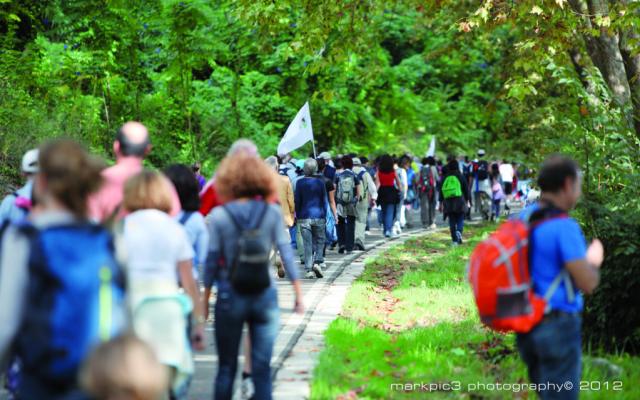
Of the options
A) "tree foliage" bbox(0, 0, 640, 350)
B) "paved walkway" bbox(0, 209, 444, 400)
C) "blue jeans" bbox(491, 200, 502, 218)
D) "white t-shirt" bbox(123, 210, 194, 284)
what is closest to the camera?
"white t-shirt" bbox(123, 210, 194, 284)

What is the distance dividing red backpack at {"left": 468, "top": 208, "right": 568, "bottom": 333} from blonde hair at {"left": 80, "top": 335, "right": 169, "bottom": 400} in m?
2.43

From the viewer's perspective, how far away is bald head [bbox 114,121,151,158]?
643cm

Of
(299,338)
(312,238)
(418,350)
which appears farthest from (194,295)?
(312,238)

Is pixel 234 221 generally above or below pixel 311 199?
→ below

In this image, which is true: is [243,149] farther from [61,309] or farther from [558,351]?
[61,309]

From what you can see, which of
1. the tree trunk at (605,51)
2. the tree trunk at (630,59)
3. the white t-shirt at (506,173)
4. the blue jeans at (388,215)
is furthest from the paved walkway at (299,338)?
the white t-shirt at (506,173)

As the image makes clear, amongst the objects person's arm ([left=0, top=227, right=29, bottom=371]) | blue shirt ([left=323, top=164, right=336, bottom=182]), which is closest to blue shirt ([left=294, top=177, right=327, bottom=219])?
blue shirt ([left=323, top=164, right=336, bottom=182])

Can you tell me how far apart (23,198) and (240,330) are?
1996mm

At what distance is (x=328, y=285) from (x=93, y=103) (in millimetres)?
6398

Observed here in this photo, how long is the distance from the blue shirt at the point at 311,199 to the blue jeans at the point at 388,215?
7404mm

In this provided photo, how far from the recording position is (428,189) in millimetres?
26297

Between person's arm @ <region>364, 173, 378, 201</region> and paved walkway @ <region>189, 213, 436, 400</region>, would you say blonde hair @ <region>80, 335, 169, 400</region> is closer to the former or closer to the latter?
paved walkway @ <region>189, 213, 436, 400</region>

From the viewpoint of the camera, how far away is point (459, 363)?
9031 millimetres

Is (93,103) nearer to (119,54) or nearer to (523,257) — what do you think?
(119,54)
